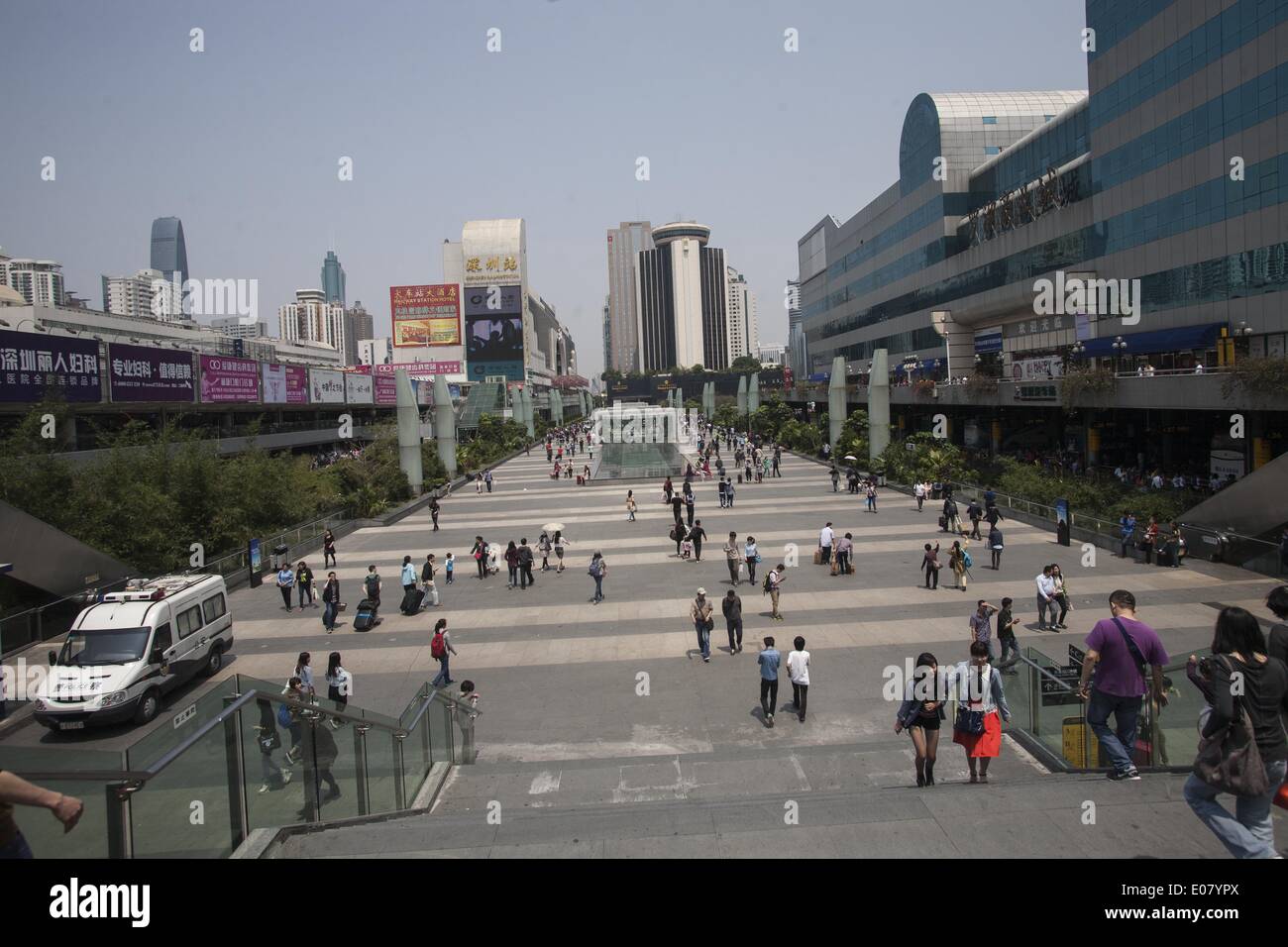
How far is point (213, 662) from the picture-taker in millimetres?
14430

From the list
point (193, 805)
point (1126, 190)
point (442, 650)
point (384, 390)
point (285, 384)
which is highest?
point (1126, 190)

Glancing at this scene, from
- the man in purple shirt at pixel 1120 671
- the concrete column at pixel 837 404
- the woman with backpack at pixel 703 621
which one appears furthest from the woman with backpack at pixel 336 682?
the concrete column at pixel 837 404

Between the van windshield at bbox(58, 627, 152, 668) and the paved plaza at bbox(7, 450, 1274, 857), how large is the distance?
107cm

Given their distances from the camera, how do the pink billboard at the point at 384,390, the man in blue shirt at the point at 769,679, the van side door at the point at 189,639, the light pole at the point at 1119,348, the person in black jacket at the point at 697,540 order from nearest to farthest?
1. the man in blue shirt at the point at 769,679
2. the van side door at the point at 189,639
3. the person in black jacket at the point at 697,540
4. the light pole at the point at 1119,348
5. the pink billboard at the point at 384,390

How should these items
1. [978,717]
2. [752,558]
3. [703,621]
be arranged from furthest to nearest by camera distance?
[752,558]
[703,621]
[978,717]

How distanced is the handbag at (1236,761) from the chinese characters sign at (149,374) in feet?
106

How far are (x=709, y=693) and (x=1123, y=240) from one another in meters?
29.4

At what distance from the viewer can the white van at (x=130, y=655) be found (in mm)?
11625

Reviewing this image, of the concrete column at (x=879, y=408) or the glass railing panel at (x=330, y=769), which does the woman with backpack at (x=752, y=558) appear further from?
the concrete column at (x=879, y=408)

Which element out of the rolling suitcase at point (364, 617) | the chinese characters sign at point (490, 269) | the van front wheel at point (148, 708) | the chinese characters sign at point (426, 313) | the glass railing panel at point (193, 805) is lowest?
the van front wheel at point (148, 708)

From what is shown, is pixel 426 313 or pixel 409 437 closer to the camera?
pixel 409 437

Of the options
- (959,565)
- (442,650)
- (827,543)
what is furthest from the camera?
(827,543)

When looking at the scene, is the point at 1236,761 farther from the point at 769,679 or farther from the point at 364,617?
the point at 364,617

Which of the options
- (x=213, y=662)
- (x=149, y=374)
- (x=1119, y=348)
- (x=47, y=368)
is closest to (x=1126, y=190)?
(x=1119, y=348)
